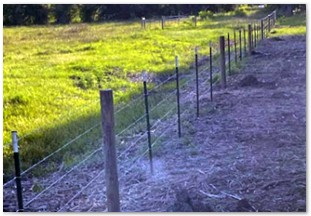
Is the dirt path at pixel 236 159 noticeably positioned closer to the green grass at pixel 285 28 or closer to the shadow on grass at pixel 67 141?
the shadow on grass at pixel 67 141

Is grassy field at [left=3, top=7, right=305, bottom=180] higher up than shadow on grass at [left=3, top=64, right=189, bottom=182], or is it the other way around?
grassy field at [left=3, top=7, right=305, bottom=180]

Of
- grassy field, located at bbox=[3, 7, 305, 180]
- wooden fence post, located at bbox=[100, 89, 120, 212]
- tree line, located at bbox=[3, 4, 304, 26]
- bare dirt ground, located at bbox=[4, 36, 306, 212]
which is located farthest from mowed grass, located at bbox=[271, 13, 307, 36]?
wooden fence post, located at bbox=[100, 89, 120, 212]

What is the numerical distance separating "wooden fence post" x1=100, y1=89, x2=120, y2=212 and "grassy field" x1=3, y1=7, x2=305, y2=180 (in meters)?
1.49

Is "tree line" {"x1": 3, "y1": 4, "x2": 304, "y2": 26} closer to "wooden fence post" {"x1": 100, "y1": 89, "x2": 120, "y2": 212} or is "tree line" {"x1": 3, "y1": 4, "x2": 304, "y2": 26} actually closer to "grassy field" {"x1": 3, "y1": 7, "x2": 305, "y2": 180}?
"grassy field" {"x1": 3, "y1": 7, "x2": 305, "y2": 180}

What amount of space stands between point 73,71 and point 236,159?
4.58 meters

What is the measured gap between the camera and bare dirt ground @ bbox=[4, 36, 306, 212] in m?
3.44

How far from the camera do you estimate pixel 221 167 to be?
4012mm

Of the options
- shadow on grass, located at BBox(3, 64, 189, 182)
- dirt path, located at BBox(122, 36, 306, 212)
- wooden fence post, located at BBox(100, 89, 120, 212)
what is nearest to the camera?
wooden fence post, located at BBox(100, 89, 120, 212)

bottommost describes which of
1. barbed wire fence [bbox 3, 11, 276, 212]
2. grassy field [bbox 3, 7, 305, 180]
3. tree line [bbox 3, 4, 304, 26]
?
barbed wire fence [bbox 3, 11, 276, 212]

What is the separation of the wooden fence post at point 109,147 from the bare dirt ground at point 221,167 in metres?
0.31

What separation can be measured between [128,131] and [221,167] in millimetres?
1329

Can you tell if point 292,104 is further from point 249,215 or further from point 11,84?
point 11,84

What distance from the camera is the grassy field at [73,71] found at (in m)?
5.16

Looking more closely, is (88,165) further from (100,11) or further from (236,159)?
(100,11)
